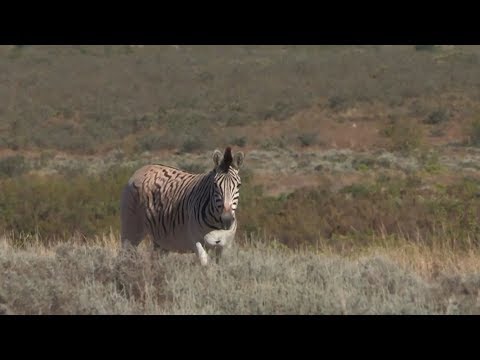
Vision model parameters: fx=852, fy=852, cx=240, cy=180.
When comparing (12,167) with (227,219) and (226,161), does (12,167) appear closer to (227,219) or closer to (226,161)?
(226,161)

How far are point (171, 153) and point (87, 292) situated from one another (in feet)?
92.6

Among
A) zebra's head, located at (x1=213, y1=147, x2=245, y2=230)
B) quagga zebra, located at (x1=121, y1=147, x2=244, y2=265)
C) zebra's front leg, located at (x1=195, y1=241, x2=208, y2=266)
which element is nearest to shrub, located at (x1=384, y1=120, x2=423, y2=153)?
quagga zebra, located at (x1=121, y1=147, x2=244, y2=265)

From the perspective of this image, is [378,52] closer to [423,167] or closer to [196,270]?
[423,167]

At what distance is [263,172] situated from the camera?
2764 cm

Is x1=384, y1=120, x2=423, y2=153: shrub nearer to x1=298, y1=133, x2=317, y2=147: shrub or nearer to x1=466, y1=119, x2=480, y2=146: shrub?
x1=466, y1=119, x2=480, y2=146: shrub

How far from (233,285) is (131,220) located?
2.79 m

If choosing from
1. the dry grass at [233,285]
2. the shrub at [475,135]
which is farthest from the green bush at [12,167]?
the dry grass at [233,285]

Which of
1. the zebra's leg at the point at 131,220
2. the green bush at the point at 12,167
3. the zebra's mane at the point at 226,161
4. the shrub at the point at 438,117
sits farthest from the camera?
the shrub at the point at 438,117

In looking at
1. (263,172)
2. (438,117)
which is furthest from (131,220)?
(438,117)

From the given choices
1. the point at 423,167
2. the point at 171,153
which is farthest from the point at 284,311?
the point at 171,153

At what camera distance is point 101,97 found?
61.0 meters

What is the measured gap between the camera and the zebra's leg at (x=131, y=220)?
415 inches

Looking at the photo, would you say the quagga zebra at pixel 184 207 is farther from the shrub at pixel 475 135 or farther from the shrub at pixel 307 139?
the shrub at pixel 307 139

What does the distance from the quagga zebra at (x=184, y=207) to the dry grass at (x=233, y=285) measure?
1.01 ft
